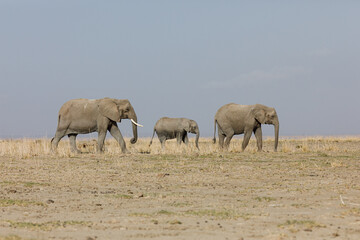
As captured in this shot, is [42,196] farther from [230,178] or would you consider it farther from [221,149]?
[221,149]

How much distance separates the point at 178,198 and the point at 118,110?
499 inches

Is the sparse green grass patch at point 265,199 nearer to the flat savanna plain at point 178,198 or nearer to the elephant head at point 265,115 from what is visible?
the flat savanna plain at point 178,198

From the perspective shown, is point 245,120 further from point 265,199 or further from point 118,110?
point 265,199

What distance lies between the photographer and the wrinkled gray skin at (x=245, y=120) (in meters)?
26.7

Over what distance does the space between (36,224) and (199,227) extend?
93.0 inches

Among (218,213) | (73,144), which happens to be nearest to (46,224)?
(218,213)

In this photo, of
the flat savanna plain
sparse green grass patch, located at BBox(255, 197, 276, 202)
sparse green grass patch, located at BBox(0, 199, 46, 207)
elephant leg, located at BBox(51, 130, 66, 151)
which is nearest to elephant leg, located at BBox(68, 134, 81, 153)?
elephant leg, located at BBox(51, 130, 66, 151)

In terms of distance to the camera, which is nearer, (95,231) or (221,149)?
Result: (95,231)

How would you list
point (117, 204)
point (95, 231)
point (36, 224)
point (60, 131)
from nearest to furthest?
point (95, 231) < point (36, 224) < point (117, 204) < point (60, 131)

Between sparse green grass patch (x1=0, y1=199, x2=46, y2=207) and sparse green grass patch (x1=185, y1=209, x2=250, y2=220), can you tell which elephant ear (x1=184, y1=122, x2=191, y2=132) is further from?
sparse green grass patch (x1=185, y1=209, x2=250, y2=220)

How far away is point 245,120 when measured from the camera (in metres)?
27.0

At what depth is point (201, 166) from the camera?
18.8 metres

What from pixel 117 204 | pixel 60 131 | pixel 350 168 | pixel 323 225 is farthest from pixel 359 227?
pixel 60 131

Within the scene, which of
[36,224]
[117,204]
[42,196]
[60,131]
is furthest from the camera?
[60,131]
